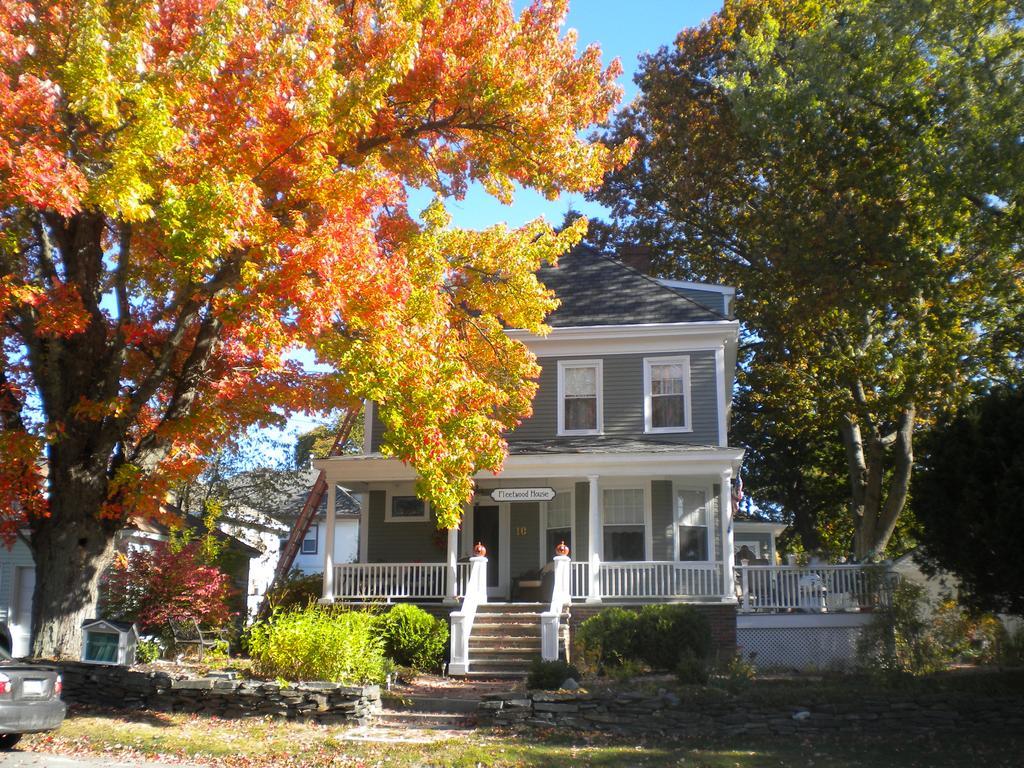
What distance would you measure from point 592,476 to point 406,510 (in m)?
4.86

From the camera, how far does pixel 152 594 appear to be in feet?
53.6

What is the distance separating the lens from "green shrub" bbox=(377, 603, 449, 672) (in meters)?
16.7

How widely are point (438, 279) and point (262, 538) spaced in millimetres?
23708

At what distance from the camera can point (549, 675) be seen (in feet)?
43.6

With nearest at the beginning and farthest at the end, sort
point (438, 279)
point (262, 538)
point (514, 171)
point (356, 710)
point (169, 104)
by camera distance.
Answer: point (169, 104), point (356, 710), point (438, 279), point (514, 171), point (262, 538)

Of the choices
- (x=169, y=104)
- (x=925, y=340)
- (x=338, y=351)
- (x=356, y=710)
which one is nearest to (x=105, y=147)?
(x=169, y=104)

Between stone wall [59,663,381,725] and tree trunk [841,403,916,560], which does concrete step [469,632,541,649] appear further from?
tree trunk [841,403,916,560]

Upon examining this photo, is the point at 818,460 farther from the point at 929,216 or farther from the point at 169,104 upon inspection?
the point at 169,104

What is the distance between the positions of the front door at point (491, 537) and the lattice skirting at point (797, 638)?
5.49 meters

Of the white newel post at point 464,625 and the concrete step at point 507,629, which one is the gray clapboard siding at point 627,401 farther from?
the concrete step at point 507,629

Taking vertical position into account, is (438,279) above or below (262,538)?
above

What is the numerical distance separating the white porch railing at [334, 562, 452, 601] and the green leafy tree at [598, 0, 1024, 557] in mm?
11285

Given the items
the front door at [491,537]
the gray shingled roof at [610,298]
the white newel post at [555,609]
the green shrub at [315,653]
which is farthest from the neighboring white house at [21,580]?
the gray shingled roof at [610,298]

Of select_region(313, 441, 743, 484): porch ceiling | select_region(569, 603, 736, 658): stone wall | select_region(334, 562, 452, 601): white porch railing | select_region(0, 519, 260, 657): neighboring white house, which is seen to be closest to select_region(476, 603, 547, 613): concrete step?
select_region(569, 603, 736, 658): stone wall
